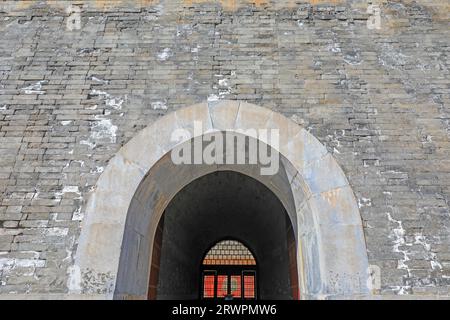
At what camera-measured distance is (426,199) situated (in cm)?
335

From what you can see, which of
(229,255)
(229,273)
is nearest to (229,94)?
(229,255)

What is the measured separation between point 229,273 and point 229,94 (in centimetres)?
753

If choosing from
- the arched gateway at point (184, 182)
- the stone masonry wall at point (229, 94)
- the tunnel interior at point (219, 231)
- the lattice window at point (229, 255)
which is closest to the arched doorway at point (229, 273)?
the lattice window at point (229, 255)

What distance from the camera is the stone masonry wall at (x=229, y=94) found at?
3215 millimetres

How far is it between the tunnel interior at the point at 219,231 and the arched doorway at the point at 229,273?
519 mm

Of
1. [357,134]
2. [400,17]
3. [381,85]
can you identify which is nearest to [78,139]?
[357,134]

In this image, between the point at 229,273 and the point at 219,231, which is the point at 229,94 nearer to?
the point at 219,231

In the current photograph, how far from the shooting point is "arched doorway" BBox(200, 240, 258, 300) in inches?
394

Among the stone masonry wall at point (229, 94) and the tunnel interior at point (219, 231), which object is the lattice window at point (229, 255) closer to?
the tunnel interior at point (219, 231)

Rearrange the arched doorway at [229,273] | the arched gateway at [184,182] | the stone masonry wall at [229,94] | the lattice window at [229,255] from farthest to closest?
1. the lattice window at [229,255]
2. the arched doorway at [229,273]
3. the stone masonry wall at [229,94]
4. the arched gateway at [184,182]

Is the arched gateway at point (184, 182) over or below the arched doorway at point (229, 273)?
below

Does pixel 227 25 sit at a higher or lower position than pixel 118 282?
higher

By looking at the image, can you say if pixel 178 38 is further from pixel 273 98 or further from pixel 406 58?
pixel 406 58

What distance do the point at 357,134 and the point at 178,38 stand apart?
2.41m
